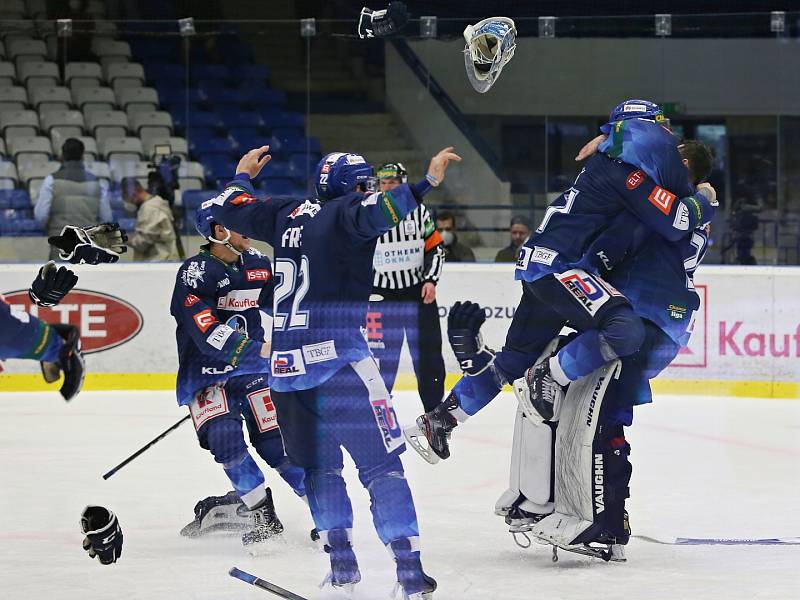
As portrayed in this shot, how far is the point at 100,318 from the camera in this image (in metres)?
8.55

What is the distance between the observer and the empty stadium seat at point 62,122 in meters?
8.97

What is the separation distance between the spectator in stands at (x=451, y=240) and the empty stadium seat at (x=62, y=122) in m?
2.42

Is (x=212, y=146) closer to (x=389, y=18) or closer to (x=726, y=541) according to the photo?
(x=389, y=18)

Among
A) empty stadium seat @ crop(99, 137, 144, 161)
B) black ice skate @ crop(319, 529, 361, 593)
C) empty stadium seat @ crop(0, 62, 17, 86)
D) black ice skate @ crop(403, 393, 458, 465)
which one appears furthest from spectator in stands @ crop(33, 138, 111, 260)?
black ice skate @ crop(319, 529, 361, 593)

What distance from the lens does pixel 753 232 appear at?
8547 mm

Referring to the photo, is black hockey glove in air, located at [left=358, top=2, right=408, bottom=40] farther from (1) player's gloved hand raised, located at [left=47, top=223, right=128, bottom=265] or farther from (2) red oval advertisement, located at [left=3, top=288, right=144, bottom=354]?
(2) red oval advertisement, located at [left=3, top=288, right=144, bottom=354]

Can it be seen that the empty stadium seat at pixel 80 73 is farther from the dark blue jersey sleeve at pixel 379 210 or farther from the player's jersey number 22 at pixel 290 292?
the dark blue jersey sleeve at pixel 379 210

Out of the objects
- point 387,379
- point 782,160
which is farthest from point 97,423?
point 782,160

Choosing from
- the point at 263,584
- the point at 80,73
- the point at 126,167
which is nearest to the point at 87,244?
the point at 263,584

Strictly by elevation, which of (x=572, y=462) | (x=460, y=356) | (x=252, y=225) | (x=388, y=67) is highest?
(x=388, y=67)

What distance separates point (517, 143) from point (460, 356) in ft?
14.8

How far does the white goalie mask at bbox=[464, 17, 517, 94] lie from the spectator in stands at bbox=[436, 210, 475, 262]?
12.2 ft

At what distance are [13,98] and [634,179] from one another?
5.90 metres

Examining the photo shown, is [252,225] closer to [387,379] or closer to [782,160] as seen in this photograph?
[387,379]
